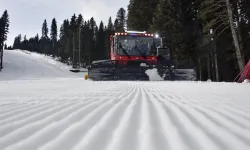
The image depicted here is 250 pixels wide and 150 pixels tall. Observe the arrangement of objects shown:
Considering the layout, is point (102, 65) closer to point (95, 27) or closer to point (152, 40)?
point (152, 40)

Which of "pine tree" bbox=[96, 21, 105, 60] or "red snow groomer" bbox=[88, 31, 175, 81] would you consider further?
"pine tree" bbox=[96, 21, 105, 60]

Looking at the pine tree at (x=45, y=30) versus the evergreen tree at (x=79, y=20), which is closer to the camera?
the evergreen tree at (x=79, y=20)

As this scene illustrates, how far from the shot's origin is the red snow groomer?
14.2 m

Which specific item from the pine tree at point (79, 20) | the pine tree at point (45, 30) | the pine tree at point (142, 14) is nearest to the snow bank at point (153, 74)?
the pine tree at point (142, 14)

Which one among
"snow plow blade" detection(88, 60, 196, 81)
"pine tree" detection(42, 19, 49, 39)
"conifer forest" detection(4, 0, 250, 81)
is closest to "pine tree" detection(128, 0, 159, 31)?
"conifer forest" detection(4, 0, 250, 81)

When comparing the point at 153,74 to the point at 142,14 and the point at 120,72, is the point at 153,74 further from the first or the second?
the point at 142,14

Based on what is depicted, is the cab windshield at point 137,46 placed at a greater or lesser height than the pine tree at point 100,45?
lesser

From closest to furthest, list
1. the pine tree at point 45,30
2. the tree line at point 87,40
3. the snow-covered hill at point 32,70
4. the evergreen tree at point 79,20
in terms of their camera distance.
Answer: the snow-covered hill at point 32,70, the tree line at point 87,40, the evergreen tree at point 79,20, the pine tree at point 45,30

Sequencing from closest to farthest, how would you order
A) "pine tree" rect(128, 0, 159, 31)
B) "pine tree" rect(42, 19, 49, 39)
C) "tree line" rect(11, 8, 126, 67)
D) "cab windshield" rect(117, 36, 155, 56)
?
"cab windshield" rect(117, 36, 155, 56) → "pine tree" rect(128, 0, 159, 31) → "tree line" rect(11, 8, 126, 67) → "pine tree" rect(42, 19, 49, 39)

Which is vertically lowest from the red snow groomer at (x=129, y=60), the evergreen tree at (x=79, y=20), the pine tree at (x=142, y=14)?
the red snow groomer at (x=129, y=60)

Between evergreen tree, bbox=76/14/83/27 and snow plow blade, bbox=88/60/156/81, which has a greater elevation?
evergreen tree, bbox=76/14/83/27

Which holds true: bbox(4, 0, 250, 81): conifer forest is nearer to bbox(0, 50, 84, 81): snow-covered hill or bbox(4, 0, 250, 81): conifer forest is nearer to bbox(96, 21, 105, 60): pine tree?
bbox(0, 50, 84, 81): snow-covered hill

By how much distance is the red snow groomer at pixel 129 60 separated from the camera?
14.2 metres

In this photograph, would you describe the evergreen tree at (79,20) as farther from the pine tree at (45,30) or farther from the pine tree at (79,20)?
the pine tree at (45,30)
